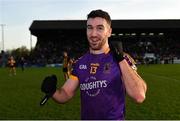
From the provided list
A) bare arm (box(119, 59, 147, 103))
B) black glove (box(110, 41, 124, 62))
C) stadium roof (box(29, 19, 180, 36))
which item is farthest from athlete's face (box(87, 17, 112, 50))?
stadium roof (box(29, 19, 180, 36))

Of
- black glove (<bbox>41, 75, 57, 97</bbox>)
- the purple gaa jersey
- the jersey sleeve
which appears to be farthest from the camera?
the jersey sleeve

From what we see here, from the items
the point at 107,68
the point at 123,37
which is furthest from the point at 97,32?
the point at 123,37

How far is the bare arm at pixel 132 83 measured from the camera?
4.35 m

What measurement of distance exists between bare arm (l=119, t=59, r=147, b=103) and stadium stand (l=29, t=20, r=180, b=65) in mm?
71182

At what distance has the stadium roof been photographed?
259ft

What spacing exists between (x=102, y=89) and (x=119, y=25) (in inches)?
3006

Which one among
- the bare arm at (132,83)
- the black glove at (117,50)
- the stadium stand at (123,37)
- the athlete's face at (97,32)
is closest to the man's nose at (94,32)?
the athlete's face at (97,32)

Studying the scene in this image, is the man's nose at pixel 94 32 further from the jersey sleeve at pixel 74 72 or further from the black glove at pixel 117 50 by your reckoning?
the jersey sleeve at pixel 74 72

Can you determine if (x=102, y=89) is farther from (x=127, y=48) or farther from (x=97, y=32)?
(x=127, y=48)

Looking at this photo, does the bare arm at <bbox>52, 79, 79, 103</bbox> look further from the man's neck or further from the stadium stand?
the stadium stand

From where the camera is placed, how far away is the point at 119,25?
264 ft

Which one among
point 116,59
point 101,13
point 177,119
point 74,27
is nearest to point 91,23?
point 101,13

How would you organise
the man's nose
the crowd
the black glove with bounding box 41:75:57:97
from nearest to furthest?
the man's nose
the black glove with bounding box 41:75:57:97
the crowd

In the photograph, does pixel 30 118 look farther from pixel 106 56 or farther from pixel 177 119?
pixel 106 56
